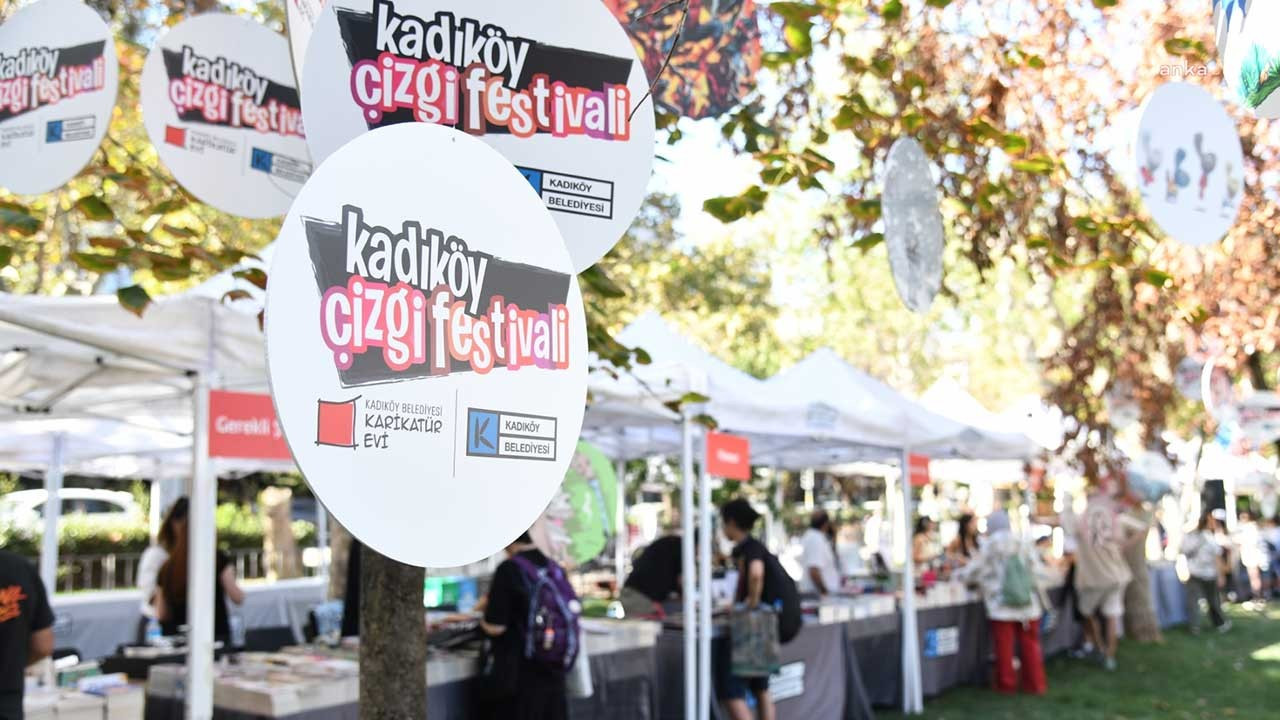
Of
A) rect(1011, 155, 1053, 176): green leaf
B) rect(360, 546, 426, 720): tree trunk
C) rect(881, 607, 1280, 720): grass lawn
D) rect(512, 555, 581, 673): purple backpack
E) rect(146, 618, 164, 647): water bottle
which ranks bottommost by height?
rect(881, 607, 1280, 720): grass lawn

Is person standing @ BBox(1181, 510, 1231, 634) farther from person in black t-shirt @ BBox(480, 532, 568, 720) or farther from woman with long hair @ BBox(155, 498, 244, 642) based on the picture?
woman with long hair @ BBox(155, 498, 244, 642)

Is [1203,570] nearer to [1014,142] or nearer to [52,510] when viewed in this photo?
[1014,142]

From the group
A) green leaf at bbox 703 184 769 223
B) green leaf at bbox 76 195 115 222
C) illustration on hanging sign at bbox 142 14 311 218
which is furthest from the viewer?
green leaf at bbox 703 184 769 223

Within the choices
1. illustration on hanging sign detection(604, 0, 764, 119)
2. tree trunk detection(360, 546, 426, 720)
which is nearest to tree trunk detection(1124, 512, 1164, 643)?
illustration on hanging sign detection(604, 0, 764, 119)

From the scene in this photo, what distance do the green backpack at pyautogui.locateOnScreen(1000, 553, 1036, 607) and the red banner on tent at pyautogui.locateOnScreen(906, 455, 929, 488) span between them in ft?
3.78

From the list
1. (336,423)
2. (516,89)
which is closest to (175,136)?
(516,89)

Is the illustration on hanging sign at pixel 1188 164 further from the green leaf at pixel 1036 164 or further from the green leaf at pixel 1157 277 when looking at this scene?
the green leaf at pixel 1036 164

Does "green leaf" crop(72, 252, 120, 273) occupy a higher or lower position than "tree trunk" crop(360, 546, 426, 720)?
higher

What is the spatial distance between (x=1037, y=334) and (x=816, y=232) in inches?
772

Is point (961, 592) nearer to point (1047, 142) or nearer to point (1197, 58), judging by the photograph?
point (1047, 142)

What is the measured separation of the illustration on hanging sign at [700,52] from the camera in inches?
149

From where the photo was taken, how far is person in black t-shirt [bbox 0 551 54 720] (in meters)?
4.14

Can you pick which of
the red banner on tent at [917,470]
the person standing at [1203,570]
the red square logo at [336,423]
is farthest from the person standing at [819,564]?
the red square logo at [336,423]

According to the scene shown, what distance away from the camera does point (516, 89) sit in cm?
220
